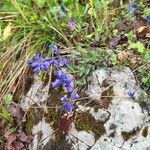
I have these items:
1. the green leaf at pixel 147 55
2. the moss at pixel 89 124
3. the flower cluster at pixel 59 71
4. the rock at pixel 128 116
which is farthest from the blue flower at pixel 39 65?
the green leaf at pixel 147 55

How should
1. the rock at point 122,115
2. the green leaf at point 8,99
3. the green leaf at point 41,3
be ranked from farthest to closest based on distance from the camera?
the green leaf at point 41,3
the green leaf at point 8,99
the rock at point 122,115

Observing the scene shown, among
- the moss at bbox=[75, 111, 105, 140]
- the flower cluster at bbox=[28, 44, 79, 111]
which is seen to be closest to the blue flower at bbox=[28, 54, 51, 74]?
the flower cluster at bbox=[28, 44, 79, 111]


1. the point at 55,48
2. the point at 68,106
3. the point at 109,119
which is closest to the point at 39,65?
the point at 55,48

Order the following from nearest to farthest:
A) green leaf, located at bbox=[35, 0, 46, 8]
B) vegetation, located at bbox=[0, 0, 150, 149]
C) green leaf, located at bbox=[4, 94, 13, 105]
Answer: vegetation, located at bbox=[0, 0, 150, 149] → green leaf, located at bbox=[4, 94, 13, 105] → green leaf, located at bbox=[35, 0, 46, 8]

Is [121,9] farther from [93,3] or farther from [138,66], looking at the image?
[138,66]

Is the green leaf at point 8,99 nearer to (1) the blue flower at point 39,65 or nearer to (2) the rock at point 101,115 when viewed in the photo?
(1) the blue flower at point 39,65

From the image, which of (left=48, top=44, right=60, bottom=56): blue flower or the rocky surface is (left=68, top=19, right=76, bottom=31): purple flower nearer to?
(left=48, top=44, right=60, bottom=56): blue flower

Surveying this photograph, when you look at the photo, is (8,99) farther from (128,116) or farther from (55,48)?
(128,116)
